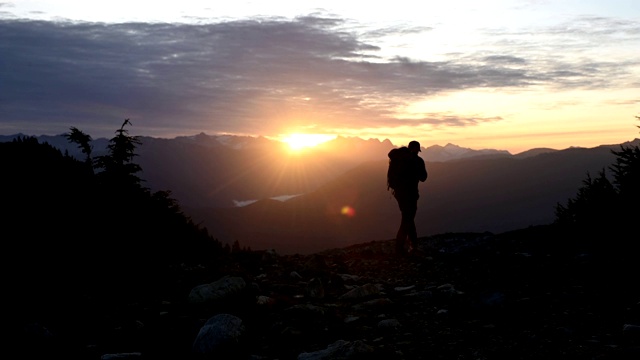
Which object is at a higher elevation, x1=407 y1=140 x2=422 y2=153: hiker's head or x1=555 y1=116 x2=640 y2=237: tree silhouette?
x1=407 y1=140 x2=422 y2=153: hiker's head

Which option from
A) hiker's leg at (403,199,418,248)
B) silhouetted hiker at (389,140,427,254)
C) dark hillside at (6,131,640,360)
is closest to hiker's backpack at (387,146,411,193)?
silhouetted hiker at (389,140,427,254)

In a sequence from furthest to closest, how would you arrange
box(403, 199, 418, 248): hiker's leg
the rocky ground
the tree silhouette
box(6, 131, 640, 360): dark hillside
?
box(403, 199, 418, 248): hiker's leg → the tree silhouette → box(6, 131, 640, 360): dark hillside → the rocky ground

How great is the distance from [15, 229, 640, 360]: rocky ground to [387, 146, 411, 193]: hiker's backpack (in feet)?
10.5

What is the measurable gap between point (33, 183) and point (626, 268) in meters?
10.5

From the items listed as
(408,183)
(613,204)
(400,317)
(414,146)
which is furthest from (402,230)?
(400,317)

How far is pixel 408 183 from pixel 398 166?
51cm

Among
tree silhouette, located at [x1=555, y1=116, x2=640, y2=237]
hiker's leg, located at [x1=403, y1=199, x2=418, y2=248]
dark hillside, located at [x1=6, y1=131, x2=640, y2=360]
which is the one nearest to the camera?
dark hillside, located at [x1=6, y1=131, x2=640, y2=360]

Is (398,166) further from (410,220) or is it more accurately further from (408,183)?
(410,220)

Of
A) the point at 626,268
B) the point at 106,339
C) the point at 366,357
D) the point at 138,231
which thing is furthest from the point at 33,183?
the point at 626,268

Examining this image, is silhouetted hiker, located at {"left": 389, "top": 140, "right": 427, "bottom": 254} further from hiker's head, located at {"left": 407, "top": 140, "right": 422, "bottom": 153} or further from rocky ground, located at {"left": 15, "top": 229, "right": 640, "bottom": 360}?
rocky ground, located at {"left": 15, "top": 229, "right": 640, "bottom": 360}

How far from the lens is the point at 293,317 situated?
8125mm

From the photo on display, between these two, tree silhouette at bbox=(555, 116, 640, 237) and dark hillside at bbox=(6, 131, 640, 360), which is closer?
dark hillside at bbox=(6, 131, 640, 360)

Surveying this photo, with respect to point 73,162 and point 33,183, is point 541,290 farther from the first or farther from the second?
point 73,162

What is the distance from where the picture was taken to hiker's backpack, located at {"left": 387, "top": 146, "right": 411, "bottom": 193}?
1473 cm
